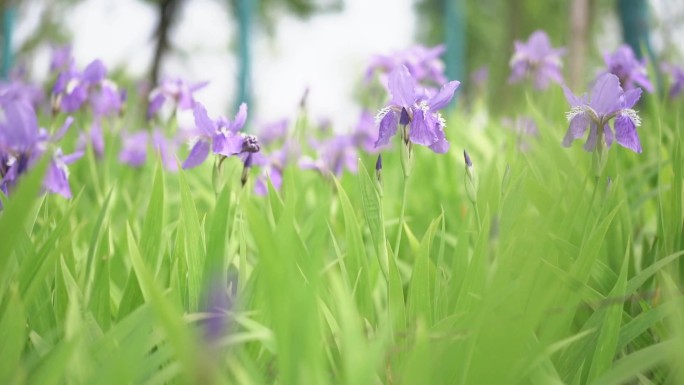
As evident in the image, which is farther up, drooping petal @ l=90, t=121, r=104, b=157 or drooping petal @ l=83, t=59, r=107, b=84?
drooping petal @ l=83, t=59, r=107, b=84

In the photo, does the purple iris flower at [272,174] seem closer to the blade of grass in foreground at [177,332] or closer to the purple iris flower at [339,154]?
the purple iris flower at [339,154]

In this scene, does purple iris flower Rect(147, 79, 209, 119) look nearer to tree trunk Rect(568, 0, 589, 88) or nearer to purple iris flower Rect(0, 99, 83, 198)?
purple iris flower Rect(0, 99, 83, 198)

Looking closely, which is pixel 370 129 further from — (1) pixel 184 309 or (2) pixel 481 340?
(2) pixel 481 340

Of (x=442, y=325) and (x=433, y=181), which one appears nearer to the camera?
(x=442, y=325)

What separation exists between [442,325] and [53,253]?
2.06 feet

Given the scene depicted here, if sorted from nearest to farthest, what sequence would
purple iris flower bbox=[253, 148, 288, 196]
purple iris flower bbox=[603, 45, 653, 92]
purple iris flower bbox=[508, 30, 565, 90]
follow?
purple iris flower bbox=[253, 148, 288, 196], purple iris flower bbox=[603, 45, 653, 92], purple iris flower bbox=[508, 30, 565, 90]

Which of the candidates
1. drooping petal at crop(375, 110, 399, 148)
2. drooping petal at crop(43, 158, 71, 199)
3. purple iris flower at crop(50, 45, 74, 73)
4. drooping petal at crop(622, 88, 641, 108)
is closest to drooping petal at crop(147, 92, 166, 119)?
purple iris flower at crop(50, 45, 74, 73)

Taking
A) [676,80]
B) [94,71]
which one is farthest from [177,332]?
[676,80]

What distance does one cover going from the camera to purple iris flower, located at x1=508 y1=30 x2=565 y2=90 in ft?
7.81

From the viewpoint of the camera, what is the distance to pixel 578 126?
4.42 ft

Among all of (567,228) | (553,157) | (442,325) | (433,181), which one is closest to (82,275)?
(442,325)

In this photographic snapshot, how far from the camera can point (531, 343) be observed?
1.08 meters

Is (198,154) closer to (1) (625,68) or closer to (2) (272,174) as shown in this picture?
(2) (272,174)

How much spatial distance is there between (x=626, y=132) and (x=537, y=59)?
113 cm
